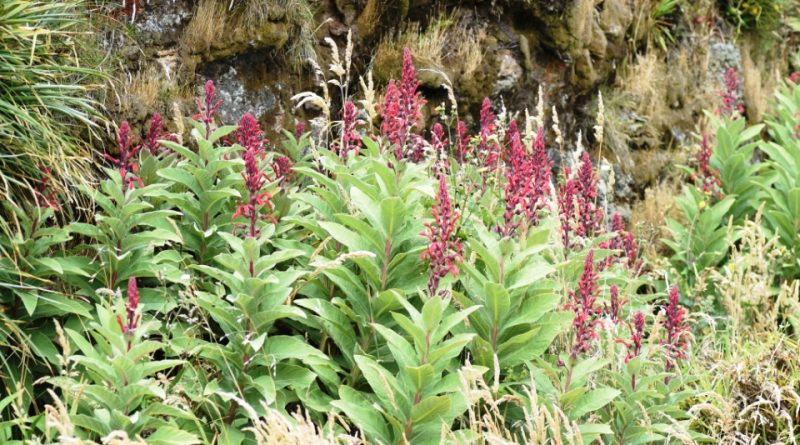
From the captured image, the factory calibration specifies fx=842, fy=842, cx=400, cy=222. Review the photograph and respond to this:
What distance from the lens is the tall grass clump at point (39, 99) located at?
3.99 metres

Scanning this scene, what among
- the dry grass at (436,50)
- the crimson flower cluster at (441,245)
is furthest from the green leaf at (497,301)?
the dry grass at (436,50)

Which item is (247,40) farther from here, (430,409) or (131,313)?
(430,409)

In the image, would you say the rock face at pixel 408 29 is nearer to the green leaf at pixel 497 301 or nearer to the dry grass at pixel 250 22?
the dry grass at pixel 250 22

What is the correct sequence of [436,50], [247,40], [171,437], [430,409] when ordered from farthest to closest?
[436,50]
[247,40]
[430,409]
[171,437]

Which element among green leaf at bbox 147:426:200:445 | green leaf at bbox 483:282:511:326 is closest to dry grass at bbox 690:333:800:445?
green leaf at bbox 483:282:511:326

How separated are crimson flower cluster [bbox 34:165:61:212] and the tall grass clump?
0.13 feet

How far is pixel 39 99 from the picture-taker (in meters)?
4.11

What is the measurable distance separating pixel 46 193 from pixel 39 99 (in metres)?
0.47

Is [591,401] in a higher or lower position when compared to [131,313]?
lower

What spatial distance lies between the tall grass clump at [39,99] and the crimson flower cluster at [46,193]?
4 centimetres

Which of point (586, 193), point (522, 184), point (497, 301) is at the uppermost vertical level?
point (522, 184)

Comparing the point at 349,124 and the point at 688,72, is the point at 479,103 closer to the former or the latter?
the point at 349,124

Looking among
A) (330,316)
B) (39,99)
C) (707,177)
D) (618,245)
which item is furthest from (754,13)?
(39,99)

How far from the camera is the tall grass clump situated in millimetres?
3990
